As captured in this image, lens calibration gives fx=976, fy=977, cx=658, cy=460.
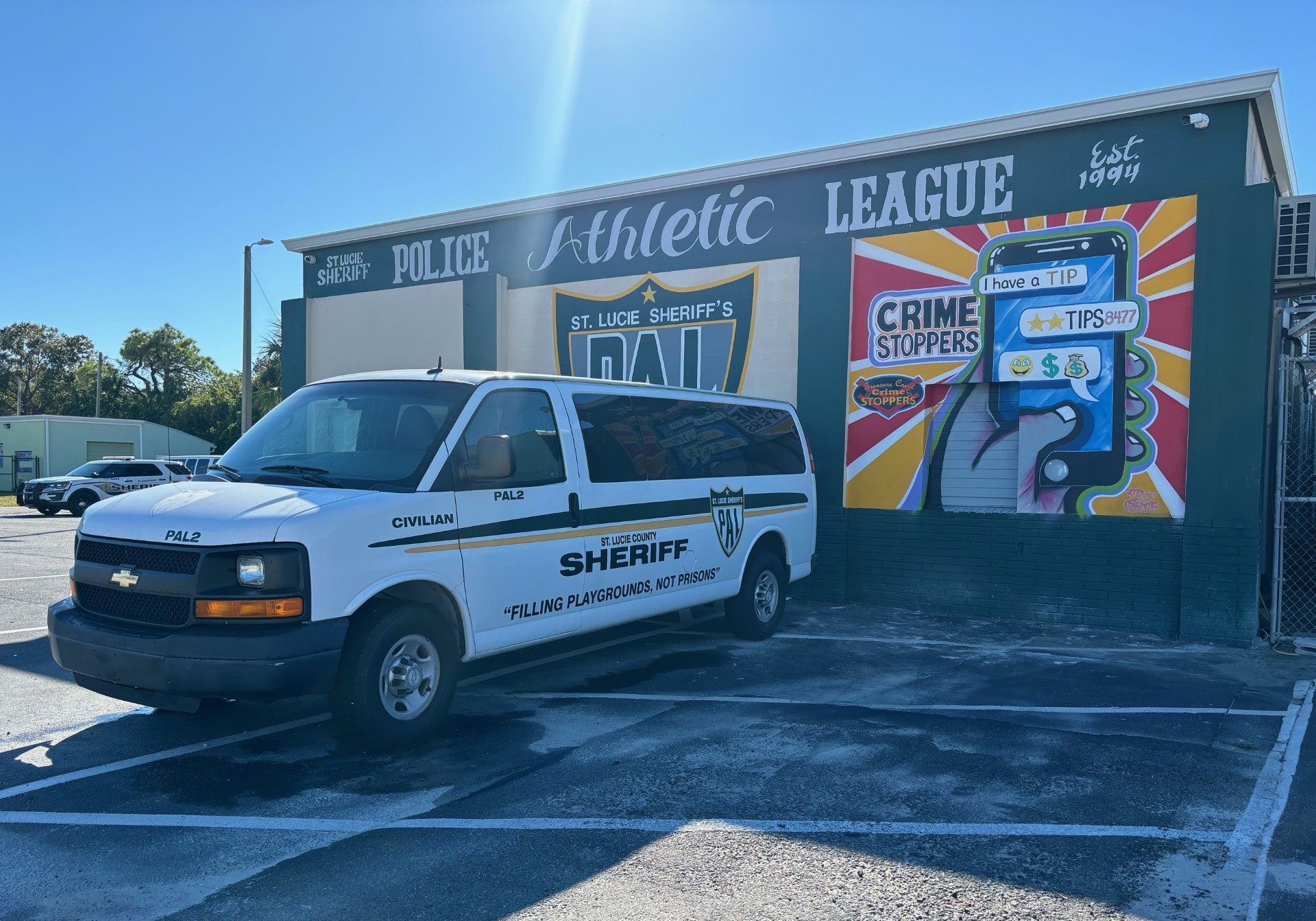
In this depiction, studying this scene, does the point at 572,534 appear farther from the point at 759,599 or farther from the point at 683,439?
the point at 759,599

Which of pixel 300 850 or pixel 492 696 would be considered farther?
pixel 492 696

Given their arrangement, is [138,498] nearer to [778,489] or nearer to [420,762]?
[420,762]

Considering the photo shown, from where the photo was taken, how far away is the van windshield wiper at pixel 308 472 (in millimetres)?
5738

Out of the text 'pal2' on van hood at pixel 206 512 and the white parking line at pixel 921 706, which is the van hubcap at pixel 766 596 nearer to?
the white parking line at pixel 921 706

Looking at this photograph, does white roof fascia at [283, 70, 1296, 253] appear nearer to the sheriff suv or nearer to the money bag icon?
the money bag icon

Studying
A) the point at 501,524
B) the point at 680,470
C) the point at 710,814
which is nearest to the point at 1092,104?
the point at 680,470

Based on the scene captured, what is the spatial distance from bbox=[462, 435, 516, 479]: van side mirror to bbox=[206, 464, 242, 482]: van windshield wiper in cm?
140

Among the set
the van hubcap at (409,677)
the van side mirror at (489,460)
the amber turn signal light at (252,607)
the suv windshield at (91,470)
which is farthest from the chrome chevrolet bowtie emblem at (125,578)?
the suv windshield at (91,470)

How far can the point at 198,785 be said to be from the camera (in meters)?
5.04

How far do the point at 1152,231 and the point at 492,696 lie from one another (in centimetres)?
819

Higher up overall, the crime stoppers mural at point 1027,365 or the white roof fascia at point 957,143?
the white roof fascia at point 957,143

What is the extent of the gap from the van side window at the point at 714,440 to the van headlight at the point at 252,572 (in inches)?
132

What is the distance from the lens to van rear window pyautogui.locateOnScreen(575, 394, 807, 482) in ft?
24.0

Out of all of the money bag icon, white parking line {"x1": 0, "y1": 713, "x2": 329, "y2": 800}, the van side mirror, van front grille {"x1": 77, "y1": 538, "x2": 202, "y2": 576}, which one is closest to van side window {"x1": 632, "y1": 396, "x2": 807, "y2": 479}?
the van side mirror
